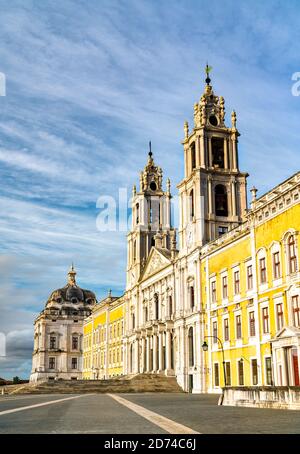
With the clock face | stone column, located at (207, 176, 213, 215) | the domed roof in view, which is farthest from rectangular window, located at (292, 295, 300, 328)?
the domed roof

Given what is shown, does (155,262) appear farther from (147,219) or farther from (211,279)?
(211,279)

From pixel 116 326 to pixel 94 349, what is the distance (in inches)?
592

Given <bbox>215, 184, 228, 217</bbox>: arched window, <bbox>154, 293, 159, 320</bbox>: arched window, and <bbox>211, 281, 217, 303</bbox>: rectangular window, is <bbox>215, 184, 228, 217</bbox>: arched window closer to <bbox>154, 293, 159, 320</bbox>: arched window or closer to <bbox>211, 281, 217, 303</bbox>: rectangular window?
<bbox>211, 281, 217, 303</bbox>: rectangular window

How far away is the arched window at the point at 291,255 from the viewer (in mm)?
32428

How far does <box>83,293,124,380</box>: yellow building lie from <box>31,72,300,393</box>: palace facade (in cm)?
29

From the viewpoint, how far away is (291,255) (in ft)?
108

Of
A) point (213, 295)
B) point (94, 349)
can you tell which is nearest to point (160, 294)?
point (213, 295)

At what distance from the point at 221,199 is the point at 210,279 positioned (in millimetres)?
10612

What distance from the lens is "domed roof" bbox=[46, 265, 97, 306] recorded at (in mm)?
118688

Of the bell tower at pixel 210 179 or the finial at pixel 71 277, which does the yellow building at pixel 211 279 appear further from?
the finial at pixel 71 277

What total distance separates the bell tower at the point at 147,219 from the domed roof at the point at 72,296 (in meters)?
45.1
